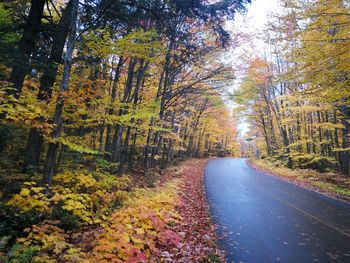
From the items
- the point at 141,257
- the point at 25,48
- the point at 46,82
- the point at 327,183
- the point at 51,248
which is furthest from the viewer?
the point at 327,183

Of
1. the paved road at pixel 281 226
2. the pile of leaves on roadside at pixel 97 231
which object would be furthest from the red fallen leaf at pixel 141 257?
the paved road at pixel 281 226

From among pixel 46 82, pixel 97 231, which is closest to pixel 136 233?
pixel 97 231

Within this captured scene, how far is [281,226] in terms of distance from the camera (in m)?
7.62

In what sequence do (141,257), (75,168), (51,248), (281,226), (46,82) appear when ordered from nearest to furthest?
(51,248) < (141,257) < (281,226) < (46,82) < (75,168)

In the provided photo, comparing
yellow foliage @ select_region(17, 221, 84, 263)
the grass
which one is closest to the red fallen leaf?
yellow foliage @ select_region(17, 221, 84, 263)

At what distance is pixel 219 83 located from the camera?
51.5ft

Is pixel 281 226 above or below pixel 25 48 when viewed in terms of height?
below

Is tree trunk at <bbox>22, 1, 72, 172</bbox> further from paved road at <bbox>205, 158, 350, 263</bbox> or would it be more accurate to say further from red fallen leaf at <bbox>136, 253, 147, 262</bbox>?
paved road at <bbox>205, 158, 350, 263</bbox>

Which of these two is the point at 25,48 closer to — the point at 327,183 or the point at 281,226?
the point at 281,226

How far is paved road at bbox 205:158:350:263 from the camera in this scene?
571 cm

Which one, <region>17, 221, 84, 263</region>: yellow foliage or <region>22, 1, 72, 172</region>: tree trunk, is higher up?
<region>22, 1, 72, 172</region>: tree trunk

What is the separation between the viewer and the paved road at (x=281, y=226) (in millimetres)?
5707

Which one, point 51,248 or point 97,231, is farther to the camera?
point 97,231

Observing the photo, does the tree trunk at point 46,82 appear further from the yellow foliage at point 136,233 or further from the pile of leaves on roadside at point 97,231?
the yellow foliage at point 136,233
